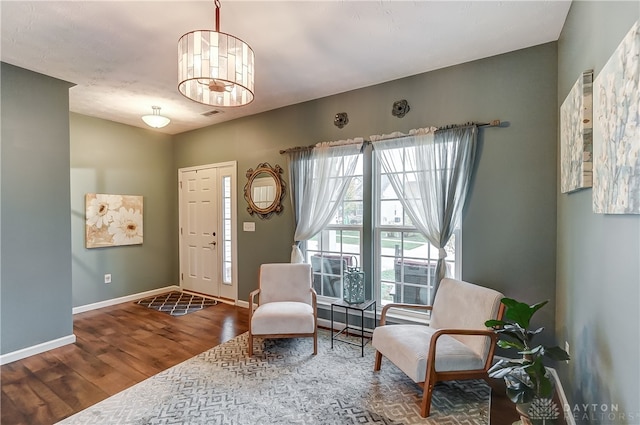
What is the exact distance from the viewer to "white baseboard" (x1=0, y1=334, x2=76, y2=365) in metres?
2.77

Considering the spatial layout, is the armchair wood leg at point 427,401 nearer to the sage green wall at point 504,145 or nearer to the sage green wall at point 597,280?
the sage green wall at point 597,280

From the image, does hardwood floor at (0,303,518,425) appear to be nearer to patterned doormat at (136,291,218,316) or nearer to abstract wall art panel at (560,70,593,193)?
patterned doormat at (136,291,218,316)

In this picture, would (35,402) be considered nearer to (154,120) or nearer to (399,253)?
(154,120)

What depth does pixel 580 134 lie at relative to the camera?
1640 mm

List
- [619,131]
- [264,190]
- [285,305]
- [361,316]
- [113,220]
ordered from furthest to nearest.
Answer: [113,220]
[264,190]
[361,316]
[285,305]
[619,131]

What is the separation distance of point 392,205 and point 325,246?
102 centimetres

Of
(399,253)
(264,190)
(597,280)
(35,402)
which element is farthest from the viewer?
(264,190)

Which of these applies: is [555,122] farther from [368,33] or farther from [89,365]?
[89,365]

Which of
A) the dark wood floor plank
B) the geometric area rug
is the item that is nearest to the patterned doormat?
the geometric area rug

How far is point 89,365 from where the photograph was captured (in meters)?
2.72

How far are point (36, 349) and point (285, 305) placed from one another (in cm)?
251

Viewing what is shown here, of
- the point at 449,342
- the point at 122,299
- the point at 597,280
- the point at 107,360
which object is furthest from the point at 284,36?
the point at 122,299

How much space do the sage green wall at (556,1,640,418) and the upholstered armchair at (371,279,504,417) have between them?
48cm

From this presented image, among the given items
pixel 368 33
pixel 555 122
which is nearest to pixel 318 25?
pixel 368 33
